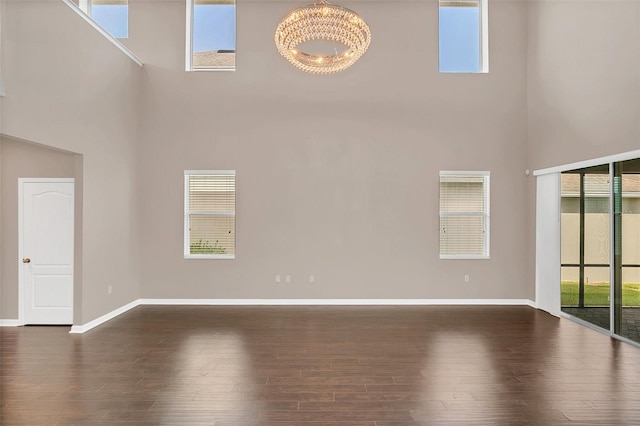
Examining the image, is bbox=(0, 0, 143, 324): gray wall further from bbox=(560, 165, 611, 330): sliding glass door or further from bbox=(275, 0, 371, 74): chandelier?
bbox=(560, 165, 611, 330): sliding glass door

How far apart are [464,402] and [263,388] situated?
1.75 metres

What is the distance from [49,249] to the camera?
539 cm

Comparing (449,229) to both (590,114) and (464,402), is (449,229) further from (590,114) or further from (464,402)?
(464,402)

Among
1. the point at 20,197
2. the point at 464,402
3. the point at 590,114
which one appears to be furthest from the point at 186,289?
the point at 590,114

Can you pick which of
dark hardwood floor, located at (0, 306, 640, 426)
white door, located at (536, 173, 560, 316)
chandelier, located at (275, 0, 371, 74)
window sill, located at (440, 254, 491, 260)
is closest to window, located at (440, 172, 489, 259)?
window sill, located at (440, 254, 491, 260)

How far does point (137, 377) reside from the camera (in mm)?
3711

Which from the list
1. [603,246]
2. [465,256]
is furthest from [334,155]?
[603,246]

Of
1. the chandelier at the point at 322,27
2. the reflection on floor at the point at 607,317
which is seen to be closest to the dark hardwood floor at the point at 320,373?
the reflection on floor at the point at 607,317

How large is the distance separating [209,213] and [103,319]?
230 cm

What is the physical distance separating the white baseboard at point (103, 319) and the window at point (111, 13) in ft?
15.5

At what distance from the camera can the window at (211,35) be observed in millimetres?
6867

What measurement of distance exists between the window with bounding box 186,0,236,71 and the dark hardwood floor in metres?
4.47

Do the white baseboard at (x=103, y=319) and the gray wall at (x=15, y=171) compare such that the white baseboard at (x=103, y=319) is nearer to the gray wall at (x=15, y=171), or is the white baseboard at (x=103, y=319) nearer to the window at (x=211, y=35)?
the gray wall at (x=15, y=171)

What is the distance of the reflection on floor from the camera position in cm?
472
